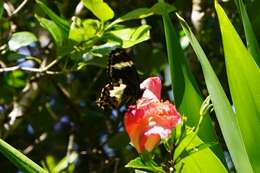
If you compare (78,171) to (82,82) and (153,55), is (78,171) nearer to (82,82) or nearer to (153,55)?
(82,82)

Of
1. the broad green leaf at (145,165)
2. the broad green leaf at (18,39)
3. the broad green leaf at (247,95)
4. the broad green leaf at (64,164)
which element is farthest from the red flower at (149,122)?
the broad green leaf at (64,164)

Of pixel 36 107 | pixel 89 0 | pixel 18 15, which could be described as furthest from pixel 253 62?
pixel 36 107

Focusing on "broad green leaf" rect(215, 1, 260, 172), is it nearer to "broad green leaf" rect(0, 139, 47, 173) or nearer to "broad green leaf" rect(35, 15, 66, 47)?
"broad green leaf" rect(0, 139, 47, 173)

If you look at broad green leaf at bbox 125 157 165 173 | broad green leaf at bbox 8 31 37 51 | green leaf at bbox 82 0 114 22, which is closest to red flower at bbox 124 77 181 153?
broad green leaf at bbox 125 157 165 173

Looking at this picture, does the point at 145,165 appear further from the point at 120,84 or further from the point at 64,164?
the point at 64,164

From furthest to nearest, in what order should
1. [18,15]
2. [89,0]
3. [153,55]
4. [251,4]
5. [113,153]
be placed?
1. [113,153]
2. [153,55]
3. [18,15]
4. [251,4]
5. [89,0]

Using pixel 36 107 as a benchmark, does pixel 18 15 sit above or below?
above

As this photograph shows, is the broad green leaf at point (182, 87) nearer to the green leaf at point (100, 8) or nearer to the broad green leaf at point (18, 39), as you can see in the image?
the green leaf at point (100, 8)
